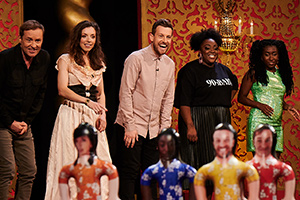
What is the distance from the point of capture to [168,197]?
8.00 ft

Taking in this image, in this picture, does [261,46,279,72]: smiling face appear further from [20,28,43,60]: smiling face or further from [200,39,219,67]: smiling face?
[20,28,43,60]: smiling face

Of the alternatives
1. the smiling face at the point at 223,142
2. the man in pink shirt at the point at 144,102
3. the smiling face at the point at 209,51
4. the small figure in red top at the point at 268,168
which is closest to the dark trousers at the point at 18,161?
the man in pink shirt at the point at 144,102

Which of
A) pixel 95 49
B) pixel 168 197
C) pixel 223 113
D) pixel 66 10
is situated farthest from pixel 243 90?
pixel 168 197

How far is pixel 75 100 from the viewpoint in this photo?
3576mm

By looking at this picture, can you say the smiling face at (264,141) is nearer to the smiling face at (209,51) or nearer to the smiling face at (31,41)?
the smiling face at (209,51)

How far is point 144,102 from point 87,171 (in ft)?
4.87

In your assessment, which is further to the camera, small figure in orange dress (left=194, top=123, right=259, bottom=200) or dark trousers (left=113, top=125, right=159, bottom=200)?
dark trousers (left=113, top=125, right=159, bottom=200)

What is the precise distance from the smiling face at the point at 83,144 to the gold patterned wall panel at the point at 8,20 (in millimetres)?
2543

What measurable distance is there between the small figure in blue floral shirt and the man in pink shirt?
1.17 m

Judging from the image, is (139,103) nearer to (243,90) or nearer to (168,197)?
(243,90)

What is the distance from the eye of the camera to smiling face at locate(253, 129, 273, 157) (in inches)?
95.7

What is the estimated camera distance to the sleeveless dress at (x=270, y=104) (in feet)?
14.0

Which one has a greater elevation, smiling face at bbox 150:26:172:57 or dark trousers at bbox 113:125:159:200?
smiling face at bbox 150:26:172:57

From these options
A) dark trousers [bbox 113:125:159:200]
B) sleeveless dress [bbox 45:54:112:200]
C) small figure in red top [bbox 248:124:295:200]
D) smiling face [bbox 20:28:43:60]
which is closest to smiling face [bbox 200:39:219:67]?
dark trousers [bbox 113:125:159:200]
